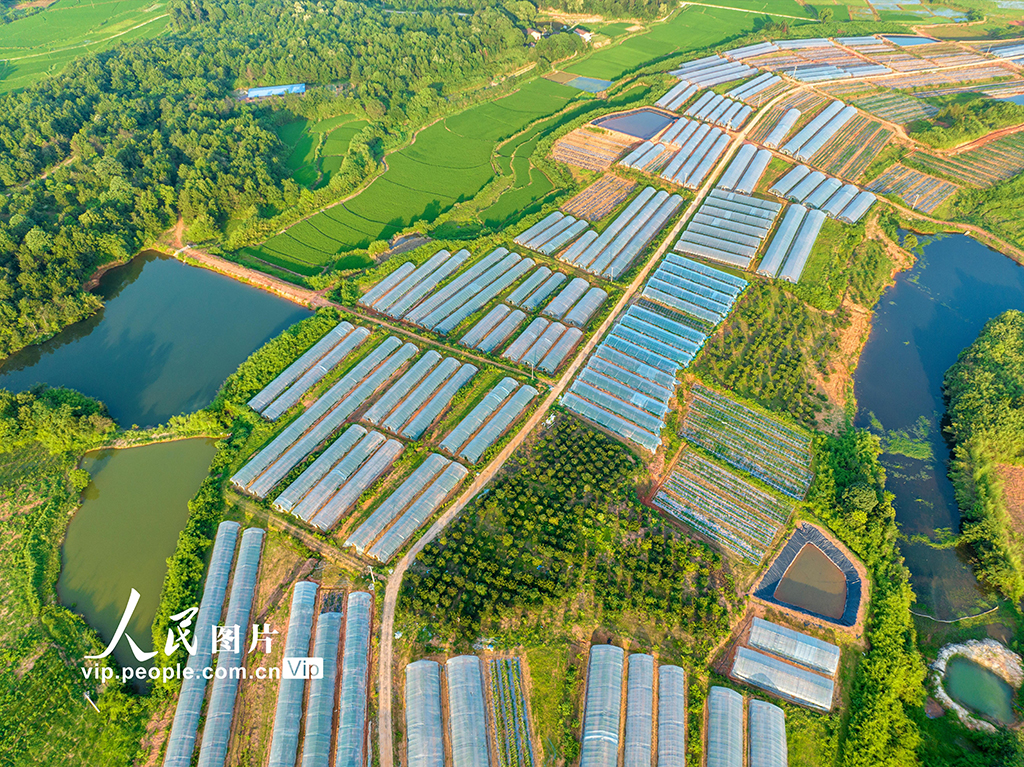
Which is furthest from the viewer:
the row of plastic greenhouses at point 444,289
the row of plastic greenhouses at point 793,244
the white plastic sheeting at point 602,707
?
the row of plastic greenhouses at point 793,244

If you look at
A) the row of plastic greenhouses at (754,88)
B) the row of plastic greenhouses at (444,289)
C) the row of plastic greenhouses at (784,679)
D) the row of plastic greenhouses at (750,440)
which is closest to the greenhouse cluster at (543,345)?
the row of plastic greenhouses at (444,289)

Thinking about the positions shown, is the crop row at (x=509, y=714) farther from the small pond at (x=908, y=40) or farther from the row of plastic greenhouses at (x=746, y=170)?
the small pond at (x=908, y=40)

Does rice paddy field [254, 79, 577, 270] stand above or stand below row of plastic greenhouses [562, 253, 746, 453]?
above

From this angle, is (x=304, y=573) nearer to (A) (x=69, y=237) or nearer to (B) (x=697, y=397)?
(B) (x=697, y=397)

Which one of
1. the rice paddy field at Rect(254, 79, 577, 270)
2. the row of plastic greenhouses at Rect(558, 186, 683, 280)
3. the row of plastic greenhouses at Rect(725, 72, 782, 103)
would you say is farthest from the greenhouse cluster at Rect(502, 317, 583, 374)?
the row of plastic greenhouses at Rect(725, 72, 782, 103)

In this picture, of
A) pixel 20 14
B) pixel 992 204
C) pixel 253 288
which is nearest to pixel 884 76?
pixel 992 204

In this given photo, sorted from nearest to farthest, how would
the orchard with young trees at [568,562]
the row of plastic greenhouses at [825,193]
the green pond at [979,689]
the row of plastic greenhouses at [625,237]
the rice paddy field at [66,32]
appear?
the green pond at [979,689] → the orchard with young trees at [568,562] → the row of plastic greenhouses at [625,237] → the row of plastic greenhouses at [825,193] → the rice paddy field at [66,32]

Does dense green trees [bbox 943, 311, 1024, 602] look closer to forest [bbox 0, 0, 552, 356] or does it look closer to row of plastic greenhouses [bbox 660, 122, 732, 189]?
row of plastic greenhouses [bbox 660, 122, 732, 189]
